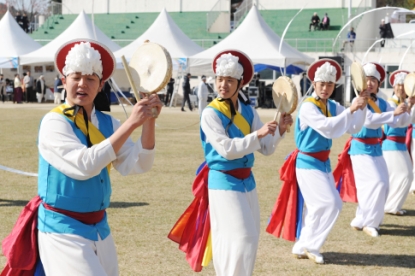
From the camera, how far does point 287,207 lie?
24.2 feet

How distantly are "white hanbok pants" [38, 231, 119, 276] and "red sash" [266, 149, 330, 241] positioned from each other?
3.63 metres

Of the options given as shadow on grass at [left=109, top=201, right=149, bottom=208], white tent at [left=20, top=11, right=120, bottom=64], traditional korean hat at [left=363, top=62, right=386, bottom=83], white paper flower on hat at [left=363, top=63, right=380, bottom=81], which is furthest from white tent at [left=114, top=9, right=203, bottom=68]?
white paper flower on hat at [left=363, top=63, right=380, bottom=81]

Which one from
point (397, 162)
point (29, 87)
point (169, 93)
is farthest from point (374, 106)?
point (29, 87)

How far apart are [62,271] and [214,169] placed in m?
2.06

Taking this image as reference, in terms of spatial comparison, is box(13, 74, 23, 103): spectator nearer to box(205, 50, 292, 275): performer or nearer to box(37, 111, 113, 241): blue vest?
box(205, 50, 292, 275): performer

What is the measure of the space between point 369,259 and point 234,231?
241 cm

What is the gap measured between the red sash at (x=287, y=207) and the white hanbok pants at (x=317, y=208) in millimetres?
200

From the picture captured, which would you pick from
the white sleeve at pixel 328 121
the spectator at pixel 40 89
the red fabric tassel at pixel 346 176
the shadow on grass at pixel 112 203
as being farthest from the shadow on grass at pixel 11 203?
the spectator at pixel 40 89

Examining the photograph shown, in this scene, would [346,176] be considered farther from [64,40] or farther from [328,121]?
[64,40]

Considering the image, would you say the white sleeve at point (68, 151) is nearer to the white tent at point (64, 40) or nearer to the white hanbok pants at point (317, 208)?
the white hanbok pants at point (317, 208)

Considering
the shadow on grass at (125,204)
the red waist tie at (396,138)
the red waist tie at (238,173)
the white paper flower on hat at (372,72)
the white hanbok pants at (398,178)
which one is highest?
the white paper flower on hat at (372,72)

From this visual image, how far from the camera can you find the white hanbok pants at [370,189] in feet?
27.4

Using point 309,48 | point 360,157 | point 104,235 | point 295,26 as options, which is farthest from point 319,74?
point 295,26

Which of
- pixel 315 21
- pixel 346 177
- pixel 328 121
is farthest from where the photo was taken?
pixel 315 21
